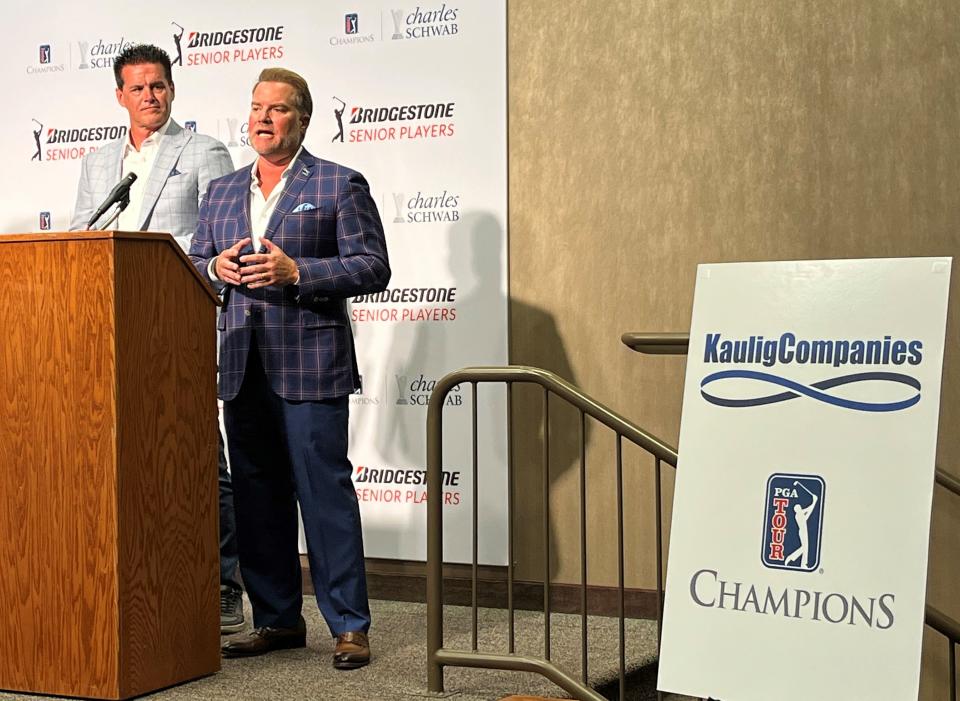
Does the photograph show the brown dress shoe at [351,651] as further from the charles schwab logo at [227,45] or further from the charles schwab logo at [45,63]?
the charles schwab logo at [45,63]

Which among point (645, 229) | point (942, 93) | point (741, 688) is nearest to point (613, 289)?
point (645, 229)

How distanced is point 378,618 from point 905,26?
9.63ft

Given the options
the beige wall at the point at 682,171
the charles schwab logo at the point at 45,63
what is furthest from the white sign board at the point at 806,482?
the charles schwab logo at the point at 45,63

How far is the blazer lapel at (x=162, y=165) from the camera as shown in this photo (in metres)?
5.07

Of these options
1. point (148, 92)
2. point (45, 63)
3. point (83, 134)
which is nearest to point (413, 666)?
point (148, 92)

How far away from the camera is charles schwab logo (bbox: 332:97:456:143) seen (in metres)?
5.03

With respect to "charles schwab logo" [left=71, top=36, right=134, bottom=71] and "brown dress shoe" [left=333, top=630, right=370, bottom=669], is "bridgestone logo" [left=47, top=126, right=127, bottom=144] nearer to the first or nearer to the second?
"charles schwab logo" [left=71, top=36, right=134, bottom=71]

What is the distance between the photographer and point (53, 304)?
126 inches

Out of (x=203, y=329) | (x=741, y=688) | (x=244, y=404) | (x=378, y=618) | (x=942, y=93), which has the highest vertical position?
(x=942, y=93)

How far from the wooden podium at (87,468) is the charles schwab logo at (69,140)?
245cm

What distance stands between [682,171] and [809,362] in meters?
2.54

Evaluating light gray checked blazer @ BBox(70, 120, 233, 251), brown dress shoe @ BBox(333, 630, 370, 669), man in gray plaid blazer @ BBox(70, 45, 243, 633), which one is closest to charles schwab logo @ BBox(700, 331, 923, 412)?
brown dress shoe @ BBox(333, 630, 370, 669)

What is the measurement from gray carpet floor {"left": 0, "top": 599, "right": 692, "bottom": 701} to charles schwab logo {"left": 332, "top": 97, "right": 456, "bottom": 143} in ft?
6.29

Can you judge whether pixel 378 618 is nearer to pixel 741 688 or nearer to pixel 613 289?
pixel 613 289
